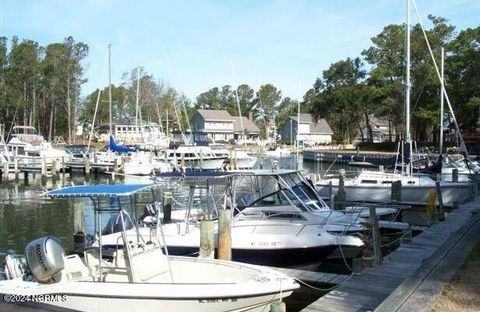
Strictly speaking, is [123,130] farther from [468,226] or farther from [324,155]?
[468,226]

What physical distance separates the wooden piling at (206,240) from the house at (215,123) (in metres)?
109

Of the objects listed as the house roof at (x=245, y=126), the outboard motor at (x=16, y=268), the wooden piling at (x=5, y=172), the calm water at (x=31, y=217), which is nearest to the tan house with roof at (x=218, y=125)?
the house roof at (x=245, y=126)

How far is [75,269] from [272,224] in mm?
5811

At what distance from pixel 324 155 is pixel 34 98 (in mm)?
45530

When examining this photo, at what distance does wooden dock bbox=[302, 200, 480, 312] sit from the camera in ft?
27.8

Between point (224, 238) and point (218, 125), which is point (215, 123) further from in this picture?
point (224, 238)

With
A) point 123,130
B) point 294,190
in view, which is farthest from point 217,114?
point 294,190

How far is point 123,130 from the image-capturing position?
105m

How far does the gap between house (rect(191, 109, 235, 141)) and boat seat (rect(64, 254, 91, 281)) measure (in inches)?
4366

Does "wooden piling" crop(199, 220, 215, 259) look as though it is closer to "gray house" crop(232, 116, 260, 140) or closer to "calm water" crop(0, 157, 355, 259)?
"calm water" crop(0, 157, 355, 259)

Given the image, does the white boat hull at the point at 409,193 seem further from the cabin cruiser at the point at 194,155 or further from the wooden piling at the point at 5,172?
the wooden piling at the point at 5,172

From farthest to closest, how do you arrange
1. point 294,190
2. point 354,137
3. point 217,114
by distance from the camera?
point 217,114, point 354,137, point 294,190

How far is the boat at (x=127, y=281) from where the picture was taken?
9336 millimetres

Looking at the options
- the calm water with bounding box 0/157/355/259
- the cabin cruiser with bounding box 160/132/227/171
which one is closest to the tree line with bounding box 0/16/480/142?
the cabin cruiser with bounding box 160/132/227/171
